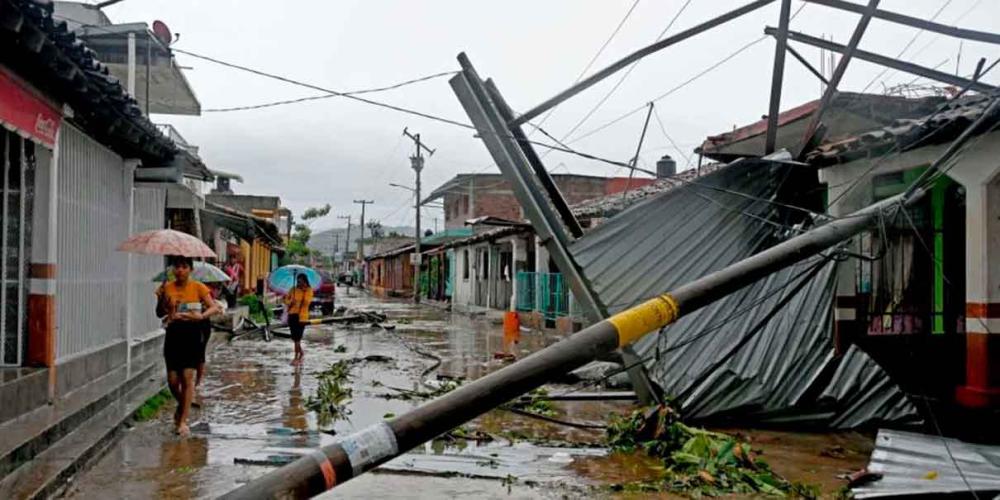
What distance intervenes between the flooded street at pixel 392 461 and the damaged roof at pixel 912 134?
2980mm

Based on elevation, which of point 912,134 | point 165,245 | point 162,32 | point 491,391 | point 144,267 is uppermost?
point 162,32

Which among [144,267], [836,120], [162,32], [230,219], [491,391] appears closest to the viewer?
[491,391]

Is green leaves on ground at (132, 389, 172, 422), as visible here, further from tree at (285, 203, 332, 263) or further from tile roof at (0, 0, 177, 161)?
tree at (285, 203, 332, 263)

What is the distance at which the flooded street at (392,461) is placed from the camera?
225 inches

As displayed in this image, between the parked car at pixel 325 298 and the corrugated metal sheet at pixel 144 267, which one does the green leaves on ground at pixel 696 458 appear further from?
the parked car at pixel 325 298

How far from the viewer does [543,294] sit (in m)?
23.4

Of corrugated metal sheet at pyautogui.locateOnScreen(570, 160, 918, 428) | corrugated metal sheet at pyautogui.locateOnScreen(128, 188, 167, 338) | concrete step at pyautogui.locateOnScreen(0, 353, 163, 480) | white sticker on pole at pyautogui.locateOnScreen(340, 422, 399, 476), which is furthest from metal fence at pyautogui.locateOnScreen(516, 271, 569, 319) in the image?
white sticker on pole at pyautogui.locateOnScreen(340, 422, 399, 476)

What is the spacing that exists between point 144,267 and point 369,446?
378 inches

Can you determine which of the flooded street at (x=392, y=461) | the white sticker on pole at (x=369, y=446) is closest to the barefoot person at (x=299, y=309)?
the flooded street at (x=392, y=461)

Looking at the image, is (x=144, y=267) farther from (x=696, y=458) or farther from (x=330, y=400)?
(x=696, y=458)

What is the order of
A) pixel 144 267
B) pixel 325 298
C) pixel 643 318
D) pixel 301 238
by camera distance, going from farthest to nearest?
1. pixel 301 238
2. pixel 325 298
3. pixel 144 267
4. pixel 643 318

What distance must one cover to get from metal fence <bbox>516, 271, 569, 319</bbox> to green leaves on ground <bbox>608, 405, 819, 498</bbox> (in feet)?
43.1

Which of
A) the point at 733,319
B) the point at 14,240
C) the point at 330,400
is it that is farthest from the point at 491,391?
the point at 330,400

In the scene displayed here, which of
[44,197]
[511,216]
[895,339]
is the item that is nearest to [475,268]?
[511,216]
